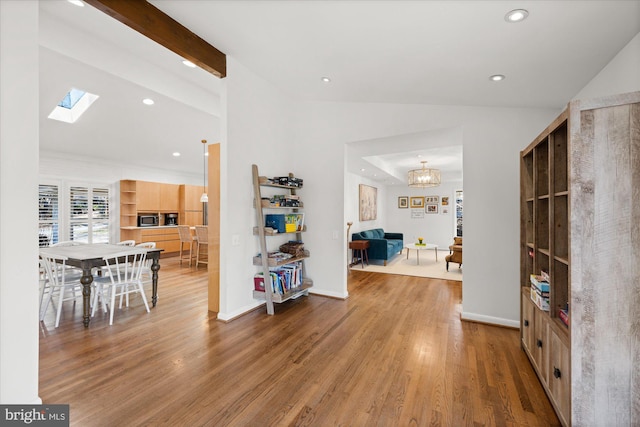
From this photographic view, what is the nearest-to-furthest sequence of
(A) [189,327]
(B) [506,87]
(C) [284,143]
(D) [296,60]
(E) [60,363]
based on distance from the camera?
(E) [60,363] < (B) [506,87] < (D) [296,60] < (A) [189,327] < (C) [284,143]

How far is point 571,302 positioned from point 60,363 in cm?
370

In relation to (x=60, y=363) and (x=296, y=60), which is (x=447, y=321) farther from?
(x=60, y=363)

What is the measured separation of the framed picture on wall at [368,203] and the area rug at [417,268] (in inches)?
59.5

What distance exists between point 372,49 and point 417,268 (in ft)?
17.5

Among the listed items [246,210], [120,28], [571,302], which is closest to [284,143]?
[246,210]

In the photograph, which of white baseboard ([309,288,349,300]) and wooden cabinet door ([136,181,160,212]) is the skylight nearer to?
wooden cabinet door ([136,181,160,212])

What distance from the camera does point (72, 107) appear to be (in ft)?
17.7

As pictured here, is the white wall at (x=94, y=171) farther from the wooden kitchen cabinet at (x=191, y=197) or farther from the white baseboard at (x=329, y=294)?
the white baseboard at (x=329, y=294)

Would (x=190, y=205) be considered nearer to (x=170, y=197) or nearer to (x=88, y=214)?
(x=170, y=197)

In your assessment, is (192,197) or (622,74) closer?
(622,74)

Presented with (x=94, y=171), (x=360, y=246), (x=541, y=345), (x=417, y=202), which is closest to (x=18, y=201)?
(x=541, y=345)

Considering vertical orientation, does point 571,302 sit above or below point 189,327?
above

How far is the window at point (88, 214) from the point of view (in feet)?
22.6

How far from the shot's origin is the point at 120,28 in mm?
3119
